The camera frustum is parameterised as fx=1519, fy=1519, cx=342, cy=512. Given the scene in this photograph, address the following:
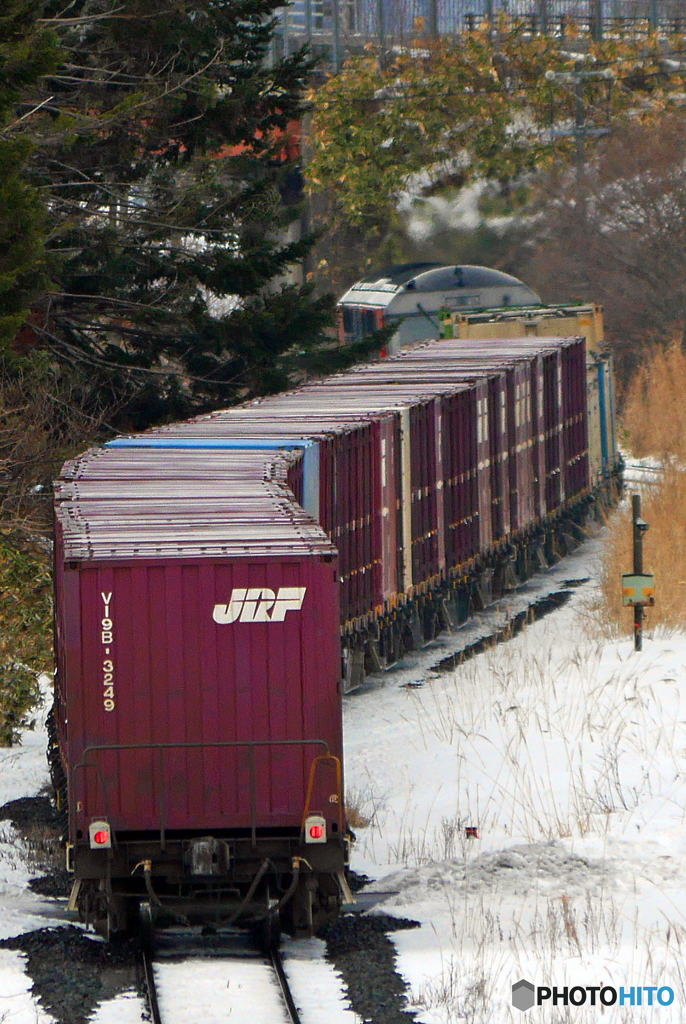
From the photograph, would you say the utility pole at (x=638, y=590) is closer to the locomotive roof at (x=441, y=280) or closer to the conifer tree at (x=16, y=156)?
the conifer tree at (x=16, y=156)

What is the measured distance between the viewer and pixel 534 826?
12211 millimetres

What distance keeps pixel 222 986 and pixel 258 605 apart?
2410mm

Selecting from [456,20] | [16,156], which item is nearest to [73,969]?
[16,156]

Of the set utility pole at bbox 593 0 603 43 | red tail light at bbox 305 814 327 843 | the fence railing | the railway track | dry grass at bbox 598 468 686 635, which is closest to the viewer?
the railway track

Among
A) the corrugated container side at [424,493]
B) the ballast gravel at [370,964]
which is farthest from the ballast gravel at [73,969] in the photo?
the corrugated container side at [424,493]

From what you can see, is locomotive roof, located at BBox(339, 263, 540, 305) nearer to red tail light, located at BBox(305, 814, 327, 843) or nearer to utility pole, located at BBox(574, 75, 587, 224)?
utility pole, located at BBox(574, 75, 587, 224)

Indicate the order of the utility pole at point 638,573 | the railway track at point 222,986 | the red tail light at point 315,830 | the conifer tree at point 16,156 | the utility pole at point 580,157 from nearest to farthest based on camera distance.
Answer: the railway track at point 222,986 → the red tail light at point 315,830 → the utility pole at point 638,573 → the conifer tree at point 16,156 → the utility pole at point 580,157

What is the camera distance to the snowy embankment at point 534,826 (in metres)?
9.43

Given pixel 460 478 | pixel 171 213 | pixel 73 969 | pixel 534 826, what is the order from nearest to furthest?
pixel 73 969, pixel 534 826, pixel 460 478, pixel 171 213

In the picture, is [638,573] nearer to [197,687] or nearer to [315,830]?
[315,830]

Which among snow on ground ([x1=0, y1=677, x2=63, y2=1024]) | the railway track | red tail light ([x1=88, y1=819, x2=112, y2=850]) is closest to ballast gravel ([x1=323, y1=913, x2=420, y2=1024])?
the railway track

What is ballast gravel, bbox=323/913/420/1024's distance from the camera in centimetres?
899

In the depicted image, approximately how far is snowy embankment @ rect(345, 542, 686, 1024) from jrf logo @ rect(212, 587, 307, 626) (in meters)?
2.41

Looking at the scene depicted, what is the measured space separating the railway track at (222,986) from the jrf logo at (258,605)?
2.22 metres
